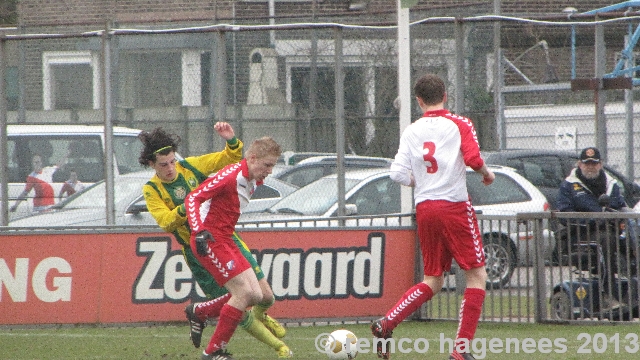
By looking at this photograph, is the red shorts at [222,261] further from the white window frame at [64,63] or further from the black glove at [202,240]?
the white window frame at [64,63]

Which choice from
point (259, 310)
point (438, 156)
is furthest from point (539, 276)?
point (438, 156)

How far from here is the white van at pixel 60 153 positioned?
11312 millimetres

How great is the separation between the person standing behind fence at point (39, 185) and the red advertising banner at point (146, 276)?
1.96 meters

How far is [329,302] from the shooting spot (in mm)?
9641

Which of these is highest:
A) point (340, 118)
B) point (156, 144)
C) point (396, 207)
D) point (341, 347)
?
point (340, 118)

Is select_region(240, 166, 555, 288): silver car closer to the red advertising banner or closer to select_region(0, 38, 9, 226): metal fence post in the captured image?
the red advertising banner

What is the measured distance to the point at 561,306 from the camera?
9422 mm

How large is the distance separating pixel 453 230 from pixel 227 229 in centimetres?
163

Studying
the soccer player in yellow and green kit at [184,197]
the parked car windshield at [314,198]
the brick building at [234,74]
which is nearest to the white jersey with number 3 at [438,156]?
the soccer player in yellow and green kit at [184,197]

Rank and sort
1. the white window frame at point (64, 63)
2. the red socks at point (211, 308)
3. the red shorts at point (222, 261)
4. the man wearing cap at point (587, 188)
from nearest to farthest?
the red shorts at point (222, 261) → the red socks at point (211, 308) → the man wearing cap at point (587, 188) → the white window frame at point (64, 63)

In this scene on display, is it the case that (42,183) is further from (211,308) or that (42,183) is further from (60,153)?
(211,308)

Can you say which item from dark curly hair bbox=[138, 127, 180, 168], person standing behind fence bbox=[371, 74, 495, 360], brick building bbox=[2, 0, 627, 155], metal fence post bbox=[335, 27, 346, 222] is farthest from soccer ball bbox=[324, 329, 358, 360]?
brick building bbox=[2, 0, 627, 155]

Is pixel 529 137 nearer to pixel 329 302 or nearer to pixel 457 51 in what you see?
pixel 457 51

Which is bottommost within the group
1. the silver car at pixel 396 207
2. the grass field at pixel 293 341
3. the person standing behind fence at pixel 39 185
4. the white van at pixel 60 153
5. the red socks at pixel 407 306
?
the grass field at pixel 293 341
